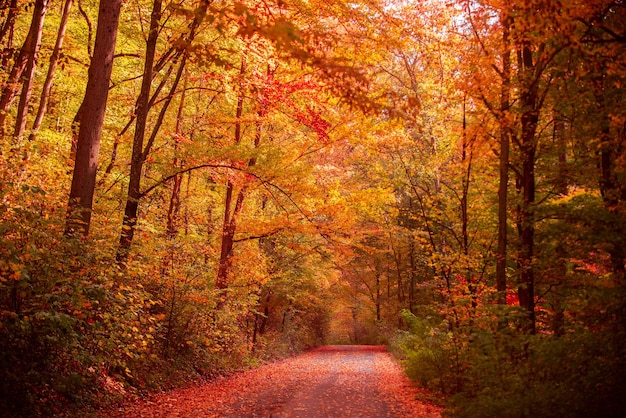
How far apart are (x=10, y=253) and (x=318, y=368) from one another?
13.7m

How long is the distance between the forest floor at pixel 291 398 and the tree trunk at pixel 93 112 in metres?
3.66

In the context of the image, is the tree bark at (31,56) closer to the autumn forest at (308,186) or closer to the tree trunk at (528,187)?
the autumn forest at (308,186)

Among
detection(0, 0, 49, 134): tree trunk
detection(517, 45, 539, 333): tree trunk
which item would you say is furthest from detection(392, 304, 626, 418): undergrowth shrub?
detection(0, 0, 49, 134): tree trunk

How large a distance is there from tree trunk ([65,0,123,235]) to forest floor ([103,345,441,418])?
3660 millimetres

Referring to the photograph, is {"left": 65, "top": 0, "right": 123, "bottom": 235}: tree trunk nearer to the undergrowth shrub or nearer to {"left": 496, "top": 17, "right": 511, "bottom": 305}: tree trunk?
the undergrowth shrub

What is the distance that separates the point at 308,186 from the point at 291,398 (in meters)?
5.49

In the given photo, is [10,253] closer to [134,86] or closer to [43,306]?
[43,306]

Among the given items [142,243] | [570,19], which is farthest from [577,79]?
[142,243]

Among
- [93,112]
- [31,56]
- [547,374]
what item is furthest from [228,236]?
[547,374]

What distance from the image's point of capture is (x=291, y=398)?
33.3 feet

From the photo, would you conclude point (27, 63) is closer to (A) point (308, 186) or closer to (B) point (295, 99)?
(B) point (295, 99)

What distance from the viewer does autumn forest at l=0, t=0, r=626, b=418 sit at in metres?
5.73

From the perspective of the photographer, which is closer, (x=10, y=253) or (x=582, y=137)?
(x=10, y=253)

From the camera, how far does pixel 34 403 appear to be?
19.2 feet
